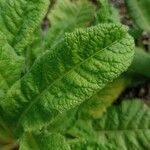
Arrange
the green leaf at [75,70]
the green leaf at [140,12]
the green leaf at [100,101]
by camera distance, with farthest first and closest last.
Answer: the green leaf at [140,12] < the green leaf at [100,101] < the green leaf at [75,70]

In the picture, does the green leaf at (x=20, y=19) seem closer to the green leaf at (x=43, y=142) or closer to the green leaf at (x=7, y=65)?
the green leaf at (x=7, y=65)

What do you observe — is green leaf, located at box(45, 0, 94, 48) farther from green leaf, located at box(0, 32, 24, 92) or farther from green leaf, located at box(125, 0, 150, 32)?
green leaf, located at box(0, 32, 24, 92)

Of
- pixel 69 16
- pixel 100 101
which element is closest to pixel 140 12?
pixel 69 16

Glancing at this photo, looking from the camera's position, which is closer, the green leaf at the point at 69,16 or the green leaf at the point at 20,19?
the green leaf at the point at 20,19

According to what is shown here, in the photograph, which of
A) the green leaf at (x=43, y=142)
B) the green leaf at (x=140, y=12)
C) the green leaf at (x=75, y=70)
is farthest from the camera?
the green leaf at (x=140, y=12)

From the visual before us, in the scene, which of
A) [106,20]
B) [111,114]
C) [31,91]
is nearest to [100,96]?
[111,114]

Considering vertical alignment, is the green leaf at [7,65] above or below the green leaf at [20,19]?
below

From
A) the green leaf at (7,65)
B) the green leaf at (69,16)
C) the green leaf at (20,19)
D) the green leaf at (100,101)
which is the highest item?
the green leaf at (20,19)

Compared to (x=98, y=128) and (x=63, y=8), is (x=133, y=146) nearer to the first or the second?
(x=98, y=128)

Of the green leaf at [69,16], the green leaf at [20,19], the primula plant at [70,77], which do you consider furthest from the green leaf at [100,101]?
the green leaf at [20,19]
